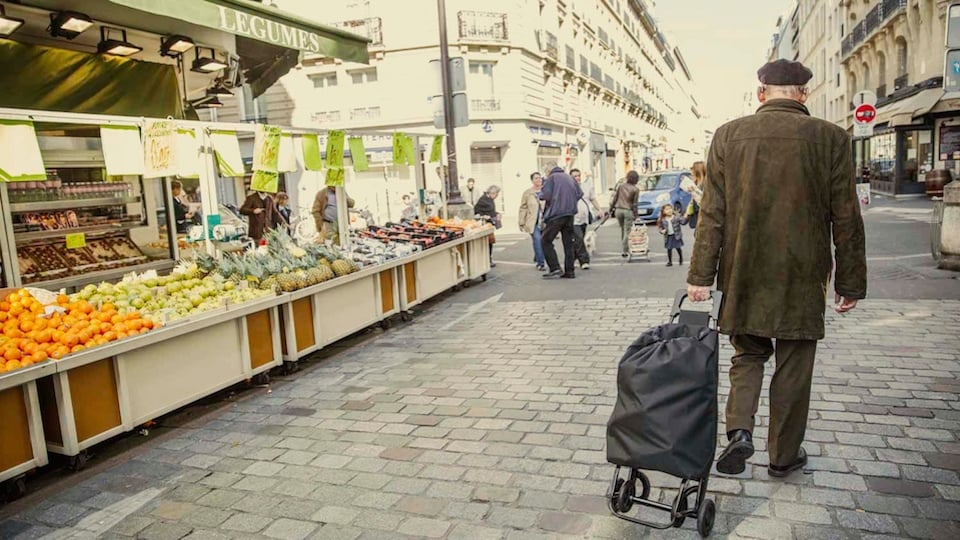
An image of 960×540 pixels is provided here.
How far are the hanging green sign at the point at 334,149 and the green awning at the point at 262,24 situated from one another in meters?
0.97

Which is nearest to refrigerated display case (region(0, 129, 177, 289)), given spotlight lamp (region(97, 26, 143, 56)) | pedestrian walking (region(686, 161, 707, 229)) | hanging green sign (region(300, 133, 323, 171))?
spotlight lamp (region(97, 26, 143, 56))

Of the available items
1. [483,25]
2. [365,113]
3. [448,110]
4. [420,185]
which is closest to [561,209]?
[420,185]

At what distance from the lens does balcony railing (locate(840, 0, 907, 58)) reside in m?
28.4

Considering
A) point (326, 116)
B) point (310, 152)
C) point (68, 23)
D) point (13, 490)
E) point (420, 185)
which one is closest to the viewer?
point (13, 490)

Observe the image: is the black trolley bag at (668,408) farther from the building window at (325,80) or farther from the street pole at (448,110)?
the building window at (325,80)

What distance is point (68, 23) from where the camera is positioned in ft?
21.2

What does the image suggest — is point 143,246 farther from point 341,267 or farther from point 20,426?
point 20,426

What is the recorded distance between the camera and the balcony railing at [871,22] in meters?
28.4

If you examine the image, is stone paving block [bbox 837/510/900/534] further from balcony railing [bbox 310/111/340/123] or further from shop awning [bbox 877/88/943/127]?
balcony railing [bbox 310/111/340/123]

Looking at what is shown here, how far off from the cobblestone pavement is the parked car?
43.6ft

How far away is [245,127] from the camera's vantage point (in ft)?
20.8

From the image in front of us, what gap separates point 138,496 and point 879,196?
30595mm

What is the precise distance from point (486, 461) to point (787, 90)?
8.51ft

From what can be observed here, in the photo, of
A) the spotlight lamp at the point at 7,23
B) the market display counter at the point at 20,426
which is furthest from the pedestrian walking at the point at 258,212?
the market display counter at the point at 20,426
